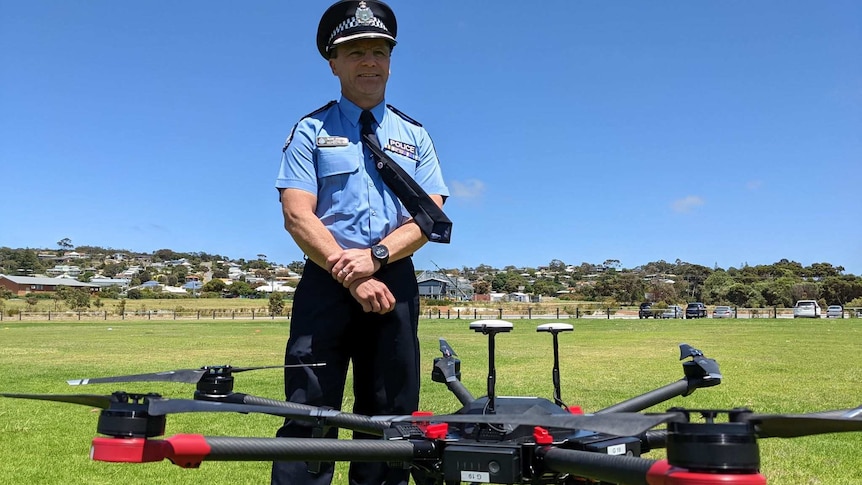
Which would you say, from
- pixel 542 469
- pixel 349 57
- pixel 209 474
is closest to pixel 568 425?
pixel 542 469

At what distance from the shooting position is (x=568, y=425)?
4.65 ft

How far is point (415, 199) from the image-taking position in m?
3.14

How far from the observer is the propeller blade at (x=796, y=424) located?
49.6 inches

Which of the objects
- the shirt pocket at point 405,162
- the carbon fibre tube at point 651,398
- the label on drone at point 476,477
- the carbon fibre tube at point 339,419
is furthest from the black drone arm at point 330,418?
the shirt pocket at point 405,162

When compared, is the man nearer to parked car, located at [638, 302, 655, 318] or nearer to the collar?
the collar

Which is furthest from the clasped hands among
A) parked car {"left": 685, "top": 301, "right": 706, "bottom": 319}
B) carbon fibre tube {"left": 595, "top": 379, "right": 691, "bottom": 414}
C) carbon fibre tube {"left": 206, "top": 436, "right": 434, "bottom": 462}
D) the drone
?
parked car {"left": 685, "top": 301, "right": 706, "bottom": 319}

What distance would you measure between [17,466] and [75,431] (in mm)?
1610

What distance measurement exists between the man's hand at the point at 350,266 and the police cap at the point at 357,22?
0.98 m

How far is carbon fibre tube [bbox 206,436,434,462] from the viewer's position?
5.21ft

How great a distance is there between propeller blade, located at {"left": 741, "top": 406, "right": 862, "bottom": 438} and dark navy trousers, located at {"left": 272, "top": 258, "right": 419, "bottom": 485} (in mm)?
1960

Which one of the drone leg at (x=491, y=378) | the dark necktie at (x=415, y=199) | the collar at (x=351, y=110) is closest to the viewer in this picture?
the drone leg at (x=491, y=378)

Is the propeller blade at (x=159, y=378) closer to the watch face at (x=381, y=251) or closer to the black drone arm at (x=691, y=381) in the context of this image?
the watch face at (x=381, y=251)

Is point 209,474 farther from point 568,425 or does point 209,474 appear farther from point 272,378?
point 272,378

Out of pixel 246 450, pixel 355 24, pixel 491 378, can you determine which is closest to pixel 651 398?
pixel 491 378
